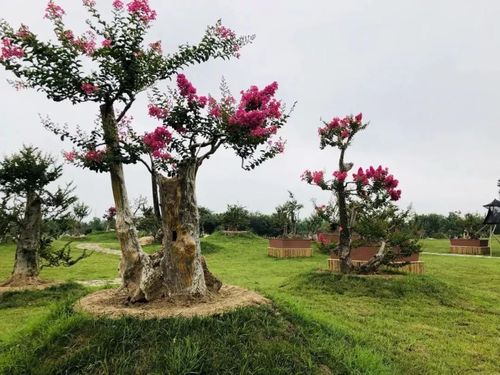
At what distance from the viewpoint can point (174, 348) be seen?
4.49 m

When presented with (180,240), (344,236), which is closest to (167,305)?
(180,240)

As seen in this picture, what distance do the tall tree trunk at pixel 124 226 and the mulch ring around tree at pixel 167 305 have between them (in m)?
0.31

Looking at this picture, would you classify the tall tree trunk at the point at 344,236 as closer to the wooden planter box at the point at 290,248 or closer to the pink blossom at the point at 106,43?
the pink blossom at the point at 106,43

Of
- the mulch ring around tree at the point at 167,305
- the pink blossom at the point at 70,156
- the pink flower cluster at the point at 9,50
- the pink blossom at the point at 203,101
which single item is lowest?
the mulch ring around tree at the point at 167,305

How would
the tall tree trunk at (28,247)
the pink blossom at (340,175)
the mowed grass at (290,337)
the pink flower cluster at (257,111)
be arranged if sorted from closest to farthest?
the mowed grass at (290,337), the pink flower cluster at (257,111), the tall tree trunk at (28,247), the pink blossom at (340,175)

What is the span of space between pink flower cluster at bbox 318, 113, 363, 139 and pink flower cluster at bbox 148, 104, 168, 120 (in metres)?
7.68

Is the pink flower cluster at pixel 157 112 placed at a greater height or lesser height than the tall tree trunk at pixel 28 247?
greater

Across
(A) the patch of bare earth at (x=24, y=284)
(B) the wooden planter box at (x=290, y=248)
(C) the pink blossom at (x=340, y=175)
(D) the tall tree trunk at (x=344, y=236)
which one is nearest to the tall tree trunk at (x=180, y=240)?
(A) the patch of bare earth at (x=24, y=284)

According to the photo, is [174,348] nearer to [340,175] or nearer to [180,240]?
[180,240]

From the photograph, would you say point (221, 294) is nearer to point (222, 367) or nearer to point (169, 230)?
point (169, 230)

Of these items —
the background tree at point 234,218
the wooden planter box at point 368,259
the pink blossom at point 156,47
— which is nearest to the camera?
the pink blossom at point 156,47

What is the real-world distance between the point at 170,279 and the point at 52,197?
27.7 ft

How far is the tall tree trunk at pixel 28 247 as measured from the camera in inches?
483

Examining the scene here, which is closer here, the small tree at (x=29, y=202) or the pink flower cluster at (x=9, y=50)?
the pink flower cluster at (x=9, y=50)
